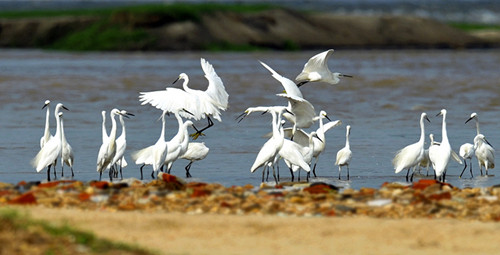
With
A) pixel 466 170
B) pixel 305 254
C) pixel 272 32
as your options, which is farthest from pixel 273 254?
pixel 272 32

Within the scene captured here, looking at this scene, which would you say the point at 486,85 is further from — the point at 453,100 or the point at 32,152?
the point at 32,152

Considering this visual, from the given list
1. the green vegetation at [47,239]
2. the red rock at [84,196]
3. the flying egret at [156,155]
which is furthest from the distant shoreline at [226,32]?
the green vegetation at [47,239]

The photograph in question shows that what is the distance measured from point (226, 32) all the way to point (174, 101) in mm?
58194

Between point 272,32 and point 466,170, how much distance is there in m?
60.2

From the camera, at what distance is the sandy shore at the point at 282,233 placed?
8.42 metres

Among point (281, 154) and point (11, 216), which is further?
point (281, 154)

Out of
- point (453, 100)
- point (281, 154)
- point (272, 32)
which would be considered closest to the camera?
point (281, 154)

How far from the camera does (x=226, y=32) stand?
7362 centimetres

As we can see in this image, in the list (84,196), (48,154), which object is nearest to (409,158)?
(48,154)

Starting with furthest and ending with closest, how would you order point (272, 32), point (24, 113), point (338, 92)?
point (272, 32), point (338, 92), point (24, 113)

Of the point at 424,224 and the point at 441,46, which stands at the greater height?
the point at 441,46

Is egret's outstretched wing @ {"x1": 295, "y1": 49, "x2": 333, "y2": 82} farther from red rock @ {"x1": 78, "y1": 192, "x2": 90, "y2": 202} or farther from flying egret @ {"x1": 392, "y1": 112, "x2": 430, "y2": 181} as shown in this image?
red rock @ {"x1": 78, "y1": 192, "x2": 90, "y2": 202}

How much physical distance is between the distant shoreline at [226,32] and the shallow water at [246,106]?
19929 millimetres

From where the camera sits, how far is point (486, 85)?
3469 cm
